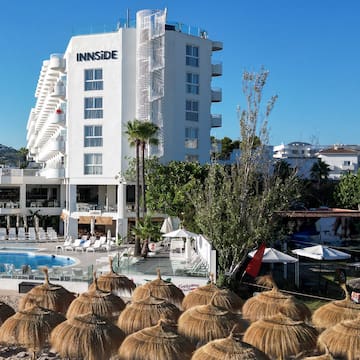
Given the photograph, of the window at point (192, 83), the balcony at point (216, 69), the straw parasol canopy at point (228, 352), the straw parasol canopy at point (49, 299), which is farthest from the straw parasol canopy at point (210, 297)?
the balcony at point (216, 69)

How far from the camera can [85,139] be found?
43750 mm

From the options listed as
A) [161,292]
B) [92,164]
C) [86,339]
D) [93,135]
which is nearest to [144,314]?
[86,339]

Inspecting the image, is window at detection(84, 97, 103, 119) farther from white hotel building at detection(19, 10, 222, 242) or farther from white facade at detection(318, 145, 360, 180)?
white facade at detection(318, 145, 360, 180)

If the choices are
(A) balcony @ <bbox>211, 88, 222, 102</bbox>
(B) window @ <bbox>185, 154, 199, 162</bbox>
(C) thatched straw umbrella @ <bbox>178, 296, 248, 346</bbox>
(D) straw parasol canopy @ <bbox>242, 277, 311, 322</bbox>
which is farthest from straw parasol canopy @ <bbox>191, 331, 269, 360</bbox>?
(A) balcony @ <bbox>211, 88, 222, 102</bbox>

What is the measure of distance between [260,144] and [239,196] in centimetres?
244

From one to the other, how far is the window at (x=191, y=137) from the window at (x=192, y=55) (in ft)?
18.6

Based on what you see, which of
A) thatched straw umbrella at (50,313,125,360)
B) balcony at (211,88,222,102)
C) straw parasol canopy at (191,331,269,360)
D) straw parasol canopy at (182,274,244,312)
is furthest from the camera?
Result: balcony at (211,88,222,102)

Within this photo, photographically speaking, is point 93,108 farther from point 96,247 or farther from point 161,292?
point 161,292

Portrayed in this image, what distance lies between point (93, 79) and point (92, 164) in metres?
7.05

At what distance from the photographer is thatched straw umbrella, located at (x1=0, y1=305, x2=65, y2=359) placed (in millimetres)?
14469

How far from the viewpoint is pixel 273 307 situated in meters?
17.0

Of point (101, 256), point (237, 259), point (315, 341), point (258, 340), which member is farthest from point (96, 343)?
point (101, 256)

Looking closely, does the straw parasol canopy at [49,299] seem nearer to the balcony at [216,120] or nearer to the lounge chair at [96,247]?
the lounge chair at [96,247]

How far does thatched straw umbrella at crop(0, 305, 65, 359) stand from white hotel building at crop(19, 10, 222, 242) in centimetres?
2664
